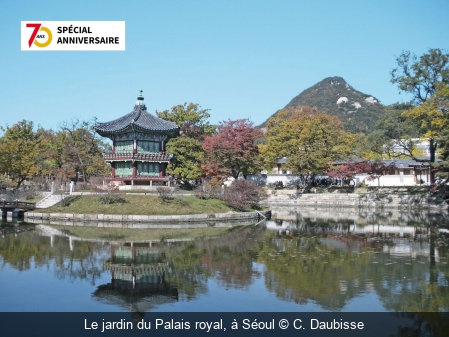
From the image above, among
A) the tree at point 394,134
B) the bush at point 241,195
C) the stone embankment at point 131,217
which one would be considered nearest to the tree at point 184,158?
the bush at point 241,195

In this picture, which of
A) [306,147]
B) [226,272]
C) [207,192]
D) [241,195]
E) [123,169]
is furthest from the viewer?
[306,147]

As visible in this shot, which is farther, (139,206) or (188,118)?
(188,118)

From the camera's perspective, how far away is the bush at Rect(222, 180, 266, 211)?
132ft

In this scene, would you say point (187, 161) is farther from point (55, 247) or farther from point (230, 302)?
point (230, 302)

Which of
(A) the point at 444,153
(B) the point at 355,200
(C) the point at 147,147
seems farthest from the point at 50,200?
(A) the point at 444,153

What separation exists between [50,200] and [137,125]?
11992mm

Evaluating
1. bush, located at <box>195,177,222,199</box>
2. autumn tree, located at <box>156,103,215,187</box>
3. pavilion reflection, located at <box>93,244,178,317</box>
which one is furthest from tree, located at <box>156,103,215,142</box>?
pavilion reflection, located at <box>93,244,178,317</box>

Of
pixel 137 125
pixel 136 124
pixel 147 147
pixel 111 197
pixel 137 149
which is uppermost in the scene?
pixel 136 124

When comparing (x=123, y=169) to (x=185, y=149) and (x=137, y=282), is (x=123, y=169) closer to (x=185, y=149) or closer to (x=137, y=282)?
(x=185, y=149)

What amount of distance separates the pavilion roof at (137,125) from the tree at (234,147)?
7161 mm

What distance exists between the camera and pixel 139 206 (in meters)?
36.3

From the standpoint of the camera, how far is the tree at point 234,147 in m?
53.6

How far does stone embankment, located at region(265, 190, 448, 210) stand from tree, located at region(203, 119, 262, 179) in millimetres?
6670
